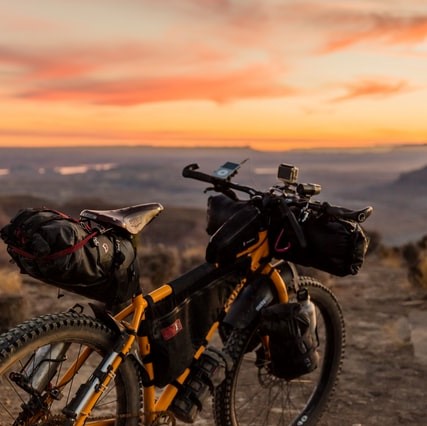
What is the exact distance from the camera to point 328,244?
3674 millimetres

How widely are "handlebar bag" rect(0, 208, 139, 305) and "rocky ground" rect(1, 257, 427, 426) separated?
2151 millimetres

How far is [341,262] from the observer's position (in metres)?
3.71

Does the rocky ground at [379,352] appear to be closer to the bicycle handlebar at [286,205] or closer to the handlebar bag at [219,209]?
the handlebar bag at [219,209]

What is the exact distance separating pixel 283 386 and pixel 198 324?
5.22ft

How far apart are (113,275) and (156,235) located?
183 feet

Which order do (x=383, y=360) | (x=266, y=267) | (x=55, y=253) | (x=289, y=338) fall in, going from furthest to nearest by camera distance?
(x=383, y=360) → (x=266, y=267) → (x=289, y=338) → (x=55, y=253)

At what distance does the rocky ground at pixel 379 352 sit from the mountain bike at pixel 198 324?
123cm

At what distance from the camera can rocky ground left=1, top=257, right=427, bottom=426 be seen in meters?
5.10

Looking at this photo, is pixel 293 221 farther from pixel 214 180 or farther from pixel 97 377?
pixel 97 377

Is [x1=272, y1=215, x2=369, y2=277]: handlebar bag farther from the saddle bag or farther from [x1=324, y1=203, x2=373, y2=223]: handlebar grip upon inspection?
the saddle bag

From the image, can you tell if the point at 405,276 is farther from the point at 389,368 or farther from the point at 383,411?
the point at 383,411

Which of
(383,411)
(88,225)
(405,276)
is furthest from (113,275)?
(405,276)

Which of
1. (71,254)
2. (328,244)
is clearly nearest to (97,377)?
(71,254)

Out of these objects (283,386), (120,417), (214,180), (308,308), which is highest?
(214,180)
